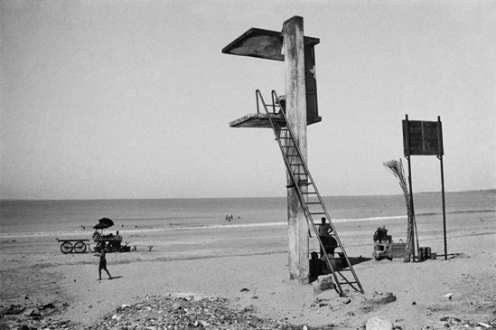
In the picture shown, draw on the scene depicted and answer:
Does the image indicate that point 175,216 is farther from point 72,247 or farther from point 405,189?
point 405,189

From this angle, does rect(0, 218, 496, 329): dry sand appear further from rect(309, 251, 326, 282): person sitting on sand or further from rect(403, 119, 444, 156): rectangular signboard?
rect(403, 119, 444, 156): rectangular signboard

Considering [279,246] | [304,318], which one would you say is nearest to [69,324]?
[304,318]

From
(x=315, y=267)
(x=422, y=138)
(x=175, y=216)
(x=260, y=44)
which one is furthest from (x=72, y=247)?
(x=175, y=216)

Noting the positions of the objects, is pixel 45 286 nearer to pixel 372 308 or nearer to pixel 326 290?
pixel 326 290

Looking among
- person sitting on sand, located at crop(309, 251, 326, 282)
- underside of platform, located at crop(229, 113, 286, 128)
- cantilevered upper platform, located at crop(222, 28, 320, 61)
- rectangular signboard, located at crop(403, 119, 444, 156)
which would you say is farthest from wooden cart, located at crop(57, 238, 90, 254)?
rectangular signboard, located at crop(403, 119, 444, 156)

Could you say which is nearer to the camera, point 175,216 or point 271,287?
point 271,287

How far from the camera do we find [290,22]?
11.8 m

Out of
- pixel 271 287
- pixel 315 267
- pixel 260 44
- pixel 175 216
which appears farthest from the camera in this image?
pixel 175 216

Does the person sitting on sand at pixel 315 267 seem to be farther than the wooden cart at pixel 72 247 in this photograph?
No

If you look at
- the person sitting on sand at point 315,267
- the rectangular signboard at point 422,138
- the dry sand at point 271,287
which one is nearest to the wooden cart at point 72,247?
the dry sand at point 271,287

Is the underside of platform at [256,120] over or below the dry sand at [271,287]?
over

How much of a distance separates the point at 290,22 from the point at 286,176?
420cm

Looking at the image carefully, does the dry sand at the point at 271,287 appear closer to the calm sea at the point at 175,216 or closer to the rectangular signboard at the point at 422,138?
the rectangular signboard at the point at 422,138

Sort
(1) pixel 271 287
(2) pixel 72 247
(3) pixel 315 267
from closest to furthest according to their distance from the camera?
(1) pixel 271 287, (3) pixel 315 267, (2) pixel 72 247
